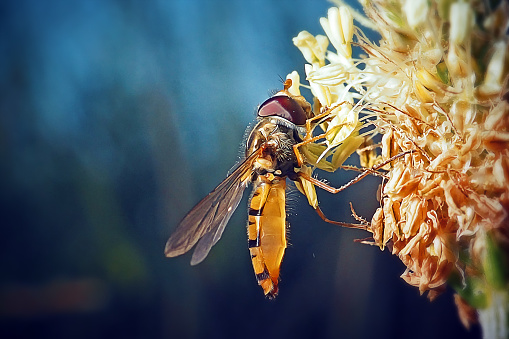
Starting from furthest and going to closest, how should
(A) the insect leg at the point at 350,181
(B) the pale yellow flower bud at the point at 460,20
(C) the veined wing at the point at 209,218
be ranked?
(C) the veined wing at the point at 209,218
(A) the insect leg at the point at 350,181
(B) the pale yellow flower bud at the point at 460,20

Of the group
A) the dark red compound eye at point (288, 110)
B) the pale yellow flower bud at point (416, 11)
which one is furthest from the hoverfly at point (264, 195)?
the pale yellow flower bud at point (416, 11)

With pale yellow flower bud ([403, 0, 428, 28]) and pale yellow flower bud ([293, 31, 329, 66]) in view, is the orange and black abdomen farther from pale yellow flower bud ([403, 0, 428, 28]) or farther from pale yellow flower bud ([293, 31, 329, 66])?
pale yellow flower bud ([403, 0, 428, 28])

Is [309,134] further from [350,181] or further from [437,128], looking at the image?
[437,128]

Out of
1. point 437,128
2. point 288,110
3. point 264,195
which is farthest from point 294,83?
point 437,128

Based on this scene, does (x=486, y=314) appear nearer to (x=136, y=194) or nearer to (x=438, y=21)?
(x=438, y=21)

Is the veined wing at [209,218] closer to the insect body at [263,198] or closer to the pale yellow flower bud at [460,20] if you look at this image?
the insect body at [263,198]

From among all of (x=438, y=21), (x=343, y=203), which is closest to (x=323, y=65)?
(x=438, y=21)
